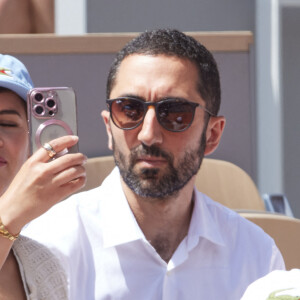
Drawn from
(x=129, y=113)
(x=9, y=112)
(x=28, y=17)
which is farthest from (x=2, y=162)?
(x=28, y=17)

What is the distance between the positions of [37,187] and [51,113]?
19cm

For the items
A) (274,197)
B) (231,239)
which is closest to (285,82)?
(274,197)

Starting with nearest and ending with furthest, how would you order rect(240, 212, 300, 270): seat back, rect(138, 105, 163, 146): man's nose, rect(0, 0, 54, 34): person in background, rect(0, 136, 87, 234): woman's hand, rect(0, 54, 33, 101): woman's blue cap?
rect(0, 136, 87, 234): woman's hand < rect(138, 105, 163, 146): man's nose < rect(0, 54, 33, 101): woman's blue cap < rect(240, 212, 300, 270): seat back < rect(0, 0, 54, 34): person in background

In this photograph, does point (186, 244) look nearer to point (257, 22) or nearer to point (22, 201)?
point (22, 201)

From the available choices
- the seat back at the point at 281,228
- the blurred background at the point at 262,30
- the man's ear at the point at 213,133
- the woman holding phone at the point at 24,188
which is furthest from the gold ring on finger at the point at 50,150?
the blurred background at the point at 262,30

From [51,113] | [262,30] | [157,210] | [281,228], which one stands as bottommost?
[281,228]

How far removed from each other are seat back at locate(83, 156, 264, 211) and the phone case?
1.16 metres

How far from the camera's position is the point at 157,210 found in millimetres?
1713

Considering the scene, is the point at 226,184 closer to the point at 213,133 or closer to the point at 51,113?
the point at 213,133

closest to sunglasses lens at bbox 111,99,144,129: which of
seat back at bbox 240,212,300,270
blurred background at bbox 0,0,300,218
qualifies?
seat back at bbox 240,212,300,270

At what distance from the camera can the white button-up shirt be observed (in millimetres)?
1658

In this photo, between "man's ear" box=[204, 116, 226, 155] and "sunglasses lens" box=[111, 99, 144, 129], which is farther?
"man's ear" box=[204, 116, 226, 155]

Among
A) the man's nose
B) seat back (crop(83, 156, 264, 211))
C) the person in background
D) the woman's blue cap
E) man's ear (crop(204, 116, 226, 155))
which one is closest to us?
the man's nose

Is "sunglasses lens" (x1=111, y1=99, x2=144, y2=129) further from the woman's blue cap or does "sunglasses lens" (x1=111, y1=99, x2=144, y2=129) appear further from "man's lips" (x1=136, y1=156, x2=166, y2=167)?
the woman's blue cap
